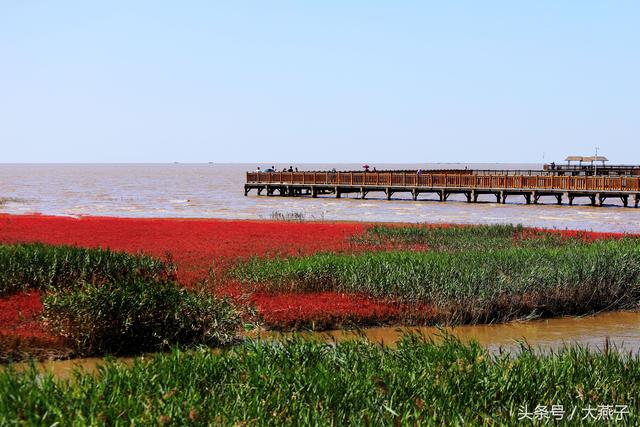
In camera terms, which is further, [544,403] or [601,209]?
[601,209]

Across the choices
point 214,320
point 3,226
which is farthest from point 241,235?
point 214,320

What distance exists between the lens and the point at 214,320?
14.6 m

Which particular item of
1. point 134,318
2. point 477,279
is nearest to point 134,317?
point 134,318

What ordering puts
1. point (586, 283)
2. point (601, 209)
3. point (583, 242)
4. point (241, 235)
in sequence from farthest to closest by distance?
point (601, 209), point (241, 235), point (583, 242), point (586, 283)

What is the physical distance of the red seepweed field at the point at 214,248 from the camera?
16.2m

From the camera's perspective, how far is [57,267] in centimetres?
1742

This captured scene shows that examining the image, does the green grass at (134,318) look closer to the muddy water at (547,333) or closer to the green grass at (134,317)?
the green grass at (134,317)

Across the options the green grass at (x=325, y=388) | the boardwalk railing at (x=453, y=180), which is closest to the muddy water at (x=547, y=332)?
the green grass at (x=325, y=388)

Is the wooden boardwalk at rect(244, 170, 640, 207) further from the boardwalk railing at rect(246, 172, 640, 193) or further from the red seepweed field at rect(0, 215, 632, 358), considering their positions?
the red seepweed field at rect(0, 215, 632, 358)

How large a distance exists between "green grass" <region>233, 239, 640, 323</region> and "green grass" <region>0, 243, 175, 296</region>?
297 cm

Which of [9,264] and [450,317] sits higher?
[9,264]

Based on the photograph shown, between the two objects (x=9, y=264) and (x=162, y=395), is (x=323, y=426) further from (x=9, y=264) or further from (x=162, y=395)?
(x=9, y=264)

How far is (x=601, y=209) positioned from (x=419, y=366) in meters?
56.7

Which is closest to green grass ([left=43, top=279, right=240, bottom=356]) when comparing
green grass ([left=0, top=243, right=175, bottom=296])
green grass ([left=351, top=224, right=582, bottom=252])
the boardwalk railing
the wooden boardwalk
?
green grass ([left=0, top=243, right=175, bottom=296])
